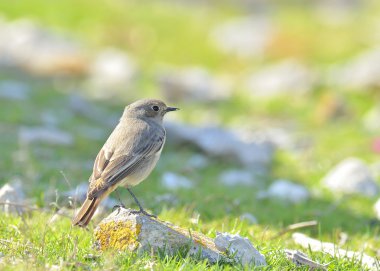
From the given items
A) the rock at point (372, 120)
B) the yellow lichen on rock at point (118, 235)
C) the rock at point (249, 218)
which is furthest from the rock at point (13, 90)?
the yellow lichen on rock at point (118, 235)

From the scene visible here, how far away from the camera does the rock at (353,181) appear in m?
12.2

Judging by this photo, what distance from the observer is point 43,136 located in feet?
48.0

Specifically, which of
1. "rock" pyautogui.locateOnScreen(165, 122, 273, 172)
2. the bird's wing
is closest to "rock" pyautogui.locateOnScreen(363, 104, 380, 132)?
"rock" pyautogui.locateOnScreen(165, 122, 273, 172)

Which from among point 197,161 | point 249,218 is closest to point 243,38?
point 197,161

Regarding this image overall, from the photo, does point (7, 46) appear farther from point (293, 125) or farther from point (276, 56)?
point (293, 125)

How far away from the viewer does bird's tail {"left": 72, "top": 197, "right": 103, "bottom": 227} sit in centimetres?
693

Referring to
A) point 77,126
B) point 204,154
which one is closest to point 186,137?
point 204,154

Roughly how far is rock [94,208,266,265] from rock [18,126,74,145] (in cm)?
761

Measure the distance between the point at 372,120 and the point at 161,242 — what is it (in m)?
13.7

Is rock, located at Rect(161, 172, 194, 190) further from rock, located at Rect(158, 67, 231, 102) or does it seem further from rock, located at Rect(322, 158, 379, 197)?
rock, located at Rect(158, 67, 231, 102)

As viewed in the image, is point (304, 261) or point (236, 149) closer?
point (304, 261)

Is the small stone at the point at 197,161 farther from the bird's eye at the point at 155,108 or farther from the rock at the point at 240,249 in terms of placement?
the rock at the point at 240,249

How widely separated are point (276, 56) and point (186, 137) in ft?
51.9

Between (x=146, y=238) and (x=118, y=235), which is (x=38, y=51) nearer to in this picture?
(x=118, y=235)
